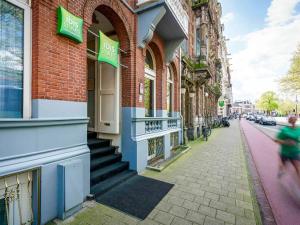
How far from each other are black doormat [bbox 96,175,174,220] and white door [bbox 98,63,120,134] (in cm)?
176

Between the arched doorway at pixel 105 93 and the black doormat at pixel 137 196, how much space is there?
1.57 m

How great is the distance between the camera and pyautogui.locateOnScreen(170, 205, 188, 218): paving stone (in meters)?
3.43

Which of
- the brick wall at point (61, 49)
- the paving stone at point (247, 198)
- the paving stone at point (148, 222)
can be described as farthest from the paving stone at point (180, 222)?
the brick wall at point (61, 49)

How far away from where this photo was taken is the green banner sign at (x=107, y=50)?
4293mm

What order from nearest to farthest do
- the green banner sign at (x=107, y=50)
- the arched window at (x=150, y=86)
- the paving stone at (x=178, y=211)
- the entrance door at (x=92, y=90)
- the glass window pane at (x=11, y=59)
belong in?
1. the glass window pane at (x=11, y=59)
2. the paving stone at (x=178, y=211)
3. the green banner sign at (x=107, y=50)
4. the entrance door at (x=92, y=90)
5. the arched window at (x=150, y=86)

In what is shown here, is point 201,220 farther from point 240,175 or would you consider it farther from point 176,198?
point 240,175

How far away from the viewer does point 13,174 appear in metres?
2.60

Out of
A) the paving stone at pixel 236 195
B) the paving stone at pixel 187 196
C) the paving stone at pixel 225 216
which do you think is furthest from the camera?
the paving stone at pixel 236 195

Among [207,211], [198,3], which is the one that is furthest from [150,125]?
[198,3]

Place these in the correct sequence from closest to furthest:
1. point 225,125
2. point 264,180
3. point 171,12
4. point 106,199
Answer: point 106,199, point 264,180, point 171,12, point 225,125

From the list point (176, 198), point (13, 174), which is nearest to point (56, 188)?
point (13, 174)

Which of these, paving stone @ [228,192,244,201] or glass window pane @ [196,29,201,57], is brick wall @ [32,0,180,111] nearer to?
paving stone @ [228,192,244,201]

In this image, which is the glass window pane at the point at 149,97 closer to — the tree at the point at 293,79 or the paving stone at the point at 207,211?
the paving stone at the point at 207,211

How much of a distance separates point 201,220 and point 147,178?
2212mm
